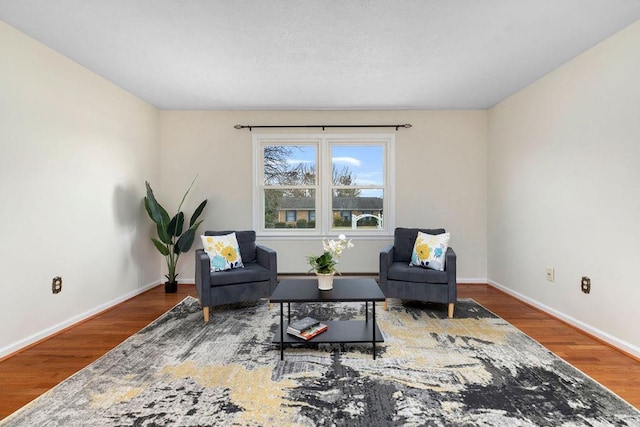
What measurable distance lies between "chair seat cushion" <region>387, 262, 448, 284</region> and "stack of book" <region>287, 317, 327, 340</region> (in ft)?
3.71

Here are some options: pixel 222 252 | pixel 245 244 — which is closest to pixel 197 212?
pixel 245 244

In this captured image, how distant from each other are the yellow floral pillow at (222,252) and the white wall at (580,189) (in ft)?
10.7

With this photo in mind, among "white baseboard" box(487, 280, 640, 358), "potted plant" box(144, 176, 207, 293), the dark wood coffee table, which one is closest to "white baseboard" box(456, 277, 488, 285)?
"white baseboard" box(487, 280, 640, 358)

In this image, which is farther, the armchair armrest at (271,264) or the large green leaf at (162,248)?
the large green leaf at (162,248)

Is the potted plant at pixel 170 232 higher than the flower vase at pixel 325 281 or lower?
higher

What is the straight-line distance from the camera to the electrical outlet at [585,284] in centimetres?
282

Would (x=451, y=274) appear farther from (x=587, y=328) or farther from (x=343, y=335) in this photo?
(x=343, y=335)

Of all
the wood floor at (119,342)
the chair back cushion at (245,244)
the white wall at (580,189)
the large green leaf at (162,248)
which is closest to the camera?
the wood floor at (119,342)

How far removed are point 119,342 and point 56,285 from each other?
850mm

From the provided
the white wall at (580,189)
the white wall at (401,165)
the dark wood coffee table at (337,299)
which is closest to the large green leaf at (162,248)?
the white wall at (401,165)

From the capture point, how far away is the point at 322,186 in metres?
4.64

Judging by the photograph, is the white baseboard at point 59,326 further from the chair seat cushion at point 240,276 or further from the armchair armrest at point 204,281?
the chair seat cushion at point 240,276

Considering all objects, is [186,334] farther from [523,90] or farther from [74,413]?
[523,90]

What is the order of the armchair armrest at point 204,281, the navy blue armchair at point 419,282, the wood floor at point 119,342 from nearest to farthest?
the wood floor at point 119,342, the armchair armrest at point 204,281, the navy blue armchair at point 419,282
